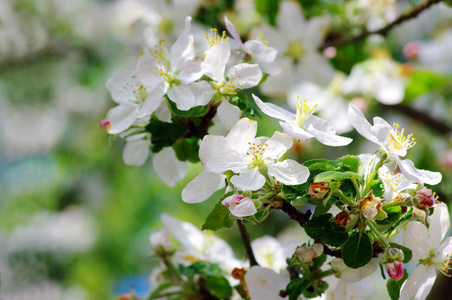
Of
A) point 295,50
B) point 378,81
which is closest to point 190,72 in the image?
point 295,50

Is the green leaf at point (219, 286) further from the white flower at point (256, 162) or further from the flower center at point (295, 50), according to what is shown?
the flower center at point (295, 50)

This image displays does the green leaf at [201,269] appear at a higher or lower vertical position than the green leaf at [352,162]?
lower

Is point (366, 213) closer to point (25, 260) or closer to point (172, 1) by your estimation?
point (172, 1)

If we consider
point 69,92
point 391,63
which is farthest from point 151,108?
point 69,92

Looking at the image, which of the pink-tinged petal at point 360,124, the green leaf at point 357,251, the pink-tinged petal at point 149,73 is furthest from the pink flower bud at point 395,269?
the pink-tinged petal at point 149,73

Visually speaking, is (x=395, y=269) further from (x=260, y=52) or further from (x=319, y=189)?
(x=260, y=52)
